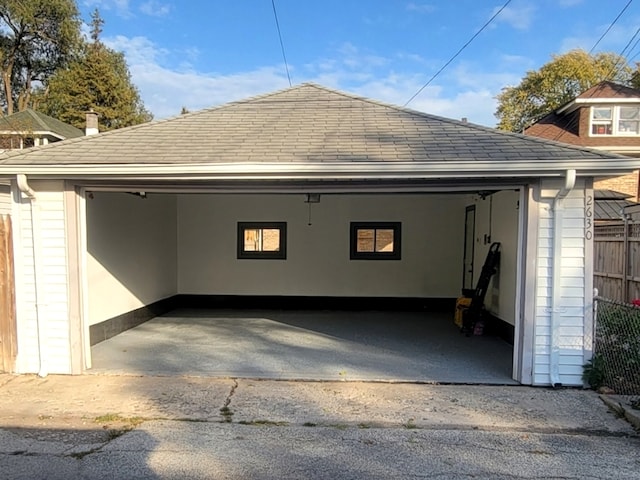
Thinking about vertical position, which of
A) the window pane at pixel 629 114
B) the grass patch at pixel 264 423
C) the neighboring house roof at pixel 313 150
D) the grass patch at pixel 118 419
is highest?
A: the window pane at pixel 629 114

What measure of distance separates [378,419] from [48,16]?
31507 mm

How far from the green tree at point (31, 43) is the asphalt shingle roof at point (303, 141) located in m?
26.2

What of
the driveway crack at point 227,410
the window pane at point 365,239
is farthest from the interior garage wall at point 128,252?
the window pane at point 365,239

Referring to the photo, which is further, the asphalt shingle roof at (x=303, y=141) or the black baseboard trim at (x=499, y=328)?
the black baseboard trim at (x=499, y=328)

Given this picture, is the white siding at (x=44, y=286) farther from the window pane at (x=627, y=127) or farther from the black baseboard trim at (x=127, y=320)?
the window pane at (x=627, y=127)

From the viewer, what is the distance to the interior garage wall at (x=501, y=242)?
20.8 ft

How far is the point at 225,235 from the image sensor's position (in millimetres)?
9430

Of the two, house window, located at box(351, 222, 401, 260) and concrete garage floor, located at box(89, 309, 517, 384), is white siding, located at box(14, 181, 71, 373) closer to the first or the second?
concrete garage floor, located at box(89, 309, 517, 384)

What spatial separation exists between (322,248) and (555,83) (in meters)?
26.5

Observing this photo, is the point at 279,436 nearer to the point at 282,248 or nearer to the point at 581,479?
the point at 581,479

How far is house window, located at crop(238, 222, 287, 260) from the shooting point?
9.38m

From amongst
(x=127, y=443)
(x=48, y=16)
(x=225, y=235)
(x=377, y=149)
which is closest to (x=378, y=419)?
(x=127, y=443)

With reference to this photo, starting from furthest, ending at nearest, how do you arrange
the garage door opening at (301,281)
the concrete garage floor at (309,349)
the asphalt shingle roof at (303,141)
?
the garage door opening at (301,281) → the concrete garage floor at (309,349) → the asphalt shingle roof at (303,141)

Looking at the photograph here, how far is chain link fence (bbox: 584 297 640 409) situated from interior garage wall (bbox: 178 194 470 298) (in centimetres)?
434
